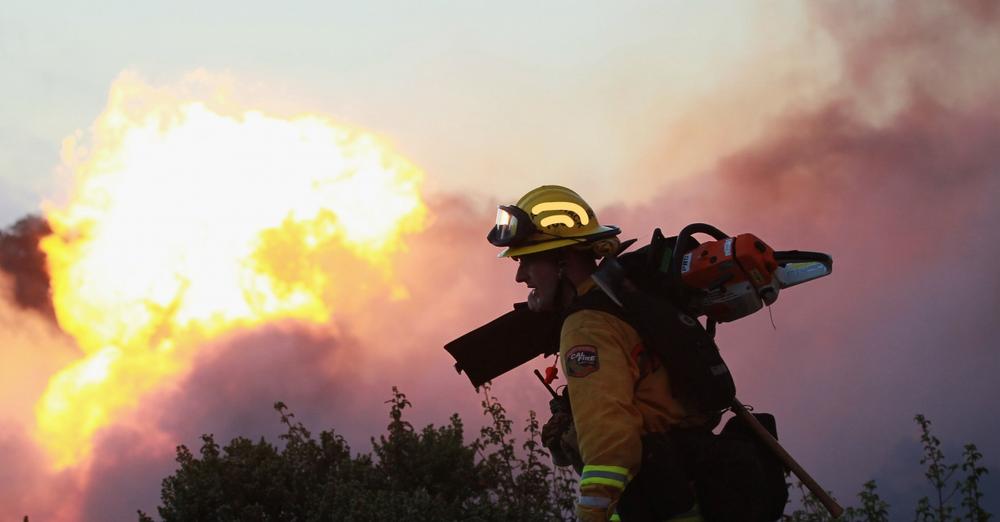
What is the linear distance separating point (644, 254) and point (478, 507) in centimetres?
592

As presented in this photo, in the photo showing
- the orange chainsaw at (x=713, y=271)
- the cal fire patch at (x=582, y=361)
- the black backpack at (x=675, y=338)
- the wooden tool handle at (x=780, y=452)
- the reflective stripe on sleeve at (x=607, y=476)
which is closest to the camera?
the reflective stripe on sleeve at (x=607, y=476)

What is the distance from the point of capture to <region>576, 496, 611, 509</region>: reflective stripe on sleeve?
5125 millimetres

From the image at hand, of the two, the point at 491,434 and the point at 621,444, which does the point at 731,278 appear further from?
the point at 491,434

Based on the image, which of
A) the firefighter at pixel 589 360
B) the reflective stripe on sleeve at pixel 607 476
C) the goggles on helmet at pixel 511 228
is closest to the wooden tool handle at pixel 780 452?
the firefighter at pixel 589 360

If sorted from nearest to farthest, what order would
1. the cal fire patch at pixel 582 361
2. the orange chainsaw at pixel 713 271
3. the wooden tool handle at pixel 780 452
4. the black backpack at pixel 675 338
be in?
1. the cal fire patch at pixel 582 361
2. the black backpack at pixel 675 338
3. the orange chainsaw at pixel 713 271
4. the wooden tool handle at pixel 780 452

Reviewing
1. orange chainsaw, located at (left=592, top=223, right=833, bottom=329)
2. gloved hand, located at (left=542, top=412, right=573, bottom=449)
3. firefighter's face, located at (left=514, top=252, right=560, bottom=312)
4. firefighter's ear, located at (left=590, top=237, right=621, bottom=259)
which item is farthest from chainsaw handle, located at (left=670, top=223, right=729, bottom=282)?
gloved hand, located at (left=542, top=412, right=573, bottom=449)

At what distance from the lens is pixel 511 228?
5.93m

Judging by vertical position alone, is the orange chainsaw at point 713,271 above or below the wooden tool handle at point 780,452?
above

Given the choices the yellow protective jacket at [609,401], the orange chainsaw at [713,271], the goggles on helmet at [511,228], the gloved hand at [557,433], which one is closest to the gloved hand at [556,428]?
the gloved hand at [557,433]

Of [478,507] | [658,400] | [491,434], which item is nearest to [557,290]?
[658,400]

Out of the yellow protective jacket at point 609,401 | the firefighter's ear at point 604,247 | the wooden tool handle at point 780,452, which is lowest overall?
the wooden tool handle at point 780,452

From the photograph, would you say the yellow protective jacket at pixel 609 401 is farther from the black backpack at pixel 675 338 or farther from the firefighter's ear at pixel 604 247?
the firefighter's ear at pixel 604 247

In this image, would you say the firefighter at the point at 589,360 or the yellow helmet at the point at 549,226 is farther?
the yellow helmet at the point at 549,226

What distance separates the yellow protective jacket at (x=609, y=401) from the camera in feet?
16.9
